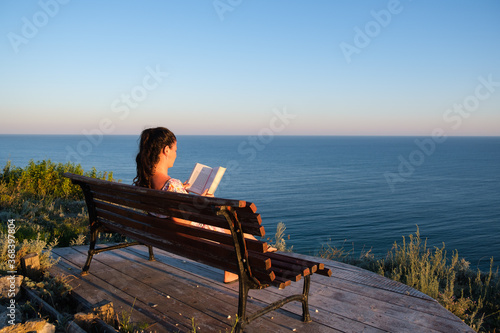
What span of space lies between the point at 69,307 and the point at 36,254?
0.77 meters

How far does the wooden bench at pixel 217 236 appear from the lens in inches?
95.5

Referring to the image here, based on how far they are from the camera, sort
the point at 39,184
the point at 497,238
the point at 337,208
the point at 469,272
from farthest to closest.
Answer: the point at 337,208 → the point at 497,238 → the point at 39,184 → the point at 469,272

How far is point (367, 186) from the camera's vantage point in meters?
34.6

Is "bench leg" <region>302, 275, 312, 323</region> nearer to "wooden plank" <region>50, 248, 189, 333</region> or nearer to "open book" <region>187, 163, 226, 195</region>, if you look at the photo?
"wooden plank" <region>50, 248, 189, 333</region>

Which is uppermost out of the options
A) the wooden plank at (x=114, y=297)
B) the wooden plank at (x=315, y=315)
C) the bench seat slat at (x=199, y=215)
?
the bench seat slat at (x=199, y=215)

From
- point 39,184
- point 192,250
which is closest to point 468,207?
point 39,184

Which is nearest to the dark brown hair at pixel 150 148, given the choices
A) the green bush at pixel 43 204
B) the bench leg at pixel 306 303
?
the bench leg at pixel 306 303

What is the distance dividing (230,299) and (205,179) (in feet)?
3.76

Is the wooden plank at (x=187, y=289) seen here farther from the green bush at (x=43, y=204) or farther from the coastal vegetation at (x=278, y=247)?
the green bush at (x=43, y=204)

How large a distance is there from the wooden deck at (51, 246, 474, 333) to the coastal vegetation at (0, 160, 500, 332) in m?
0.58

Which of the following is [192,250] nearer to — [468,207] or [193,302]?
[193,302]

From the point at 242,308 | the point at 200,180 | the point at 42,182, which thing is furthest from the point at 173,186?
the point at 42,182

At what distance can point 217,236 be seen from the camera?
2.75m

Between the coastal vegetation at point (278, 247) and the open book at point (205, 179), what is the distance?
5.22ft
